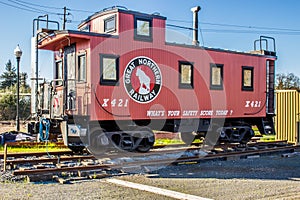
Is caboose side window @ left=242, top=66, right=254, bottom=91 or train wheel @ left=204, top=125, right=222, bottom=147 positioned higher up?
caboose side window @ left=242, top=66, right=254, bottom=91

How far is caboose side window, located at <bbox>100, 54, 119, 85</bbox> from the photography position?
1025 centimetres

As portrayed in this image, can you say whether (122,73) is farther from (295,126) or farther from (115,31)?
(295,126)

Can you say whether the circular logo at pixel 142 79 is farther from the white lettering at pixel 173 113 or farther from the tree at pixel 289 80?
the tree at pixel 289 80

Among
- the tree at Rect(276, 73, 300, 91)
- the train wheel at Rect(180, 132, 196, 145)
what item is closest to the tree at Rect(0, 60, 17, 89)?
the tree at Rect(276, 73, 300, 91)

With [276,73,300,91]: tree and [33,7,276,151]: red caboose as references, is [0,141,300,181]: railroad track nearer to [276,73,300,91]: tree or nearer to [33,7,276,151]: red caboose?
[33,7,276,151]: red caboose

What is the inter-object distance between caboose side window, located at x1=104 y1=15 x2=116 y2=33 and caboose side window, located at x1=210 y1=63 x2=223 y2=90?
3.53m

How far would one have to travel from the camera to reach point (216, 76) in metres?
12.8

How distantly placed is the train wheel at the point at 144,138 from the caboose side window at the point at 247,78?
430 centimetres

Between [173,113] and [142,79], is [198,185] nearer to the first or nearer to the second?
[142,79]

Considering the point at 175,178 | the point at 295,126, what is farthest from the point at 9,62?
the point at 175,178

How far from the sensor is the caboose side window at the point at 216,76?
1263 cm

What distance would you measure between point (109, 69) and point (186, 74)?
107 inches

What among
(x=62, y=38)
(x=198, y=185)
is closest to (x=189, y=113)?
(x=62, y=38)

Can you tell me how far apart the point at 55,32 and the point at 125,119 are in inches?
118
